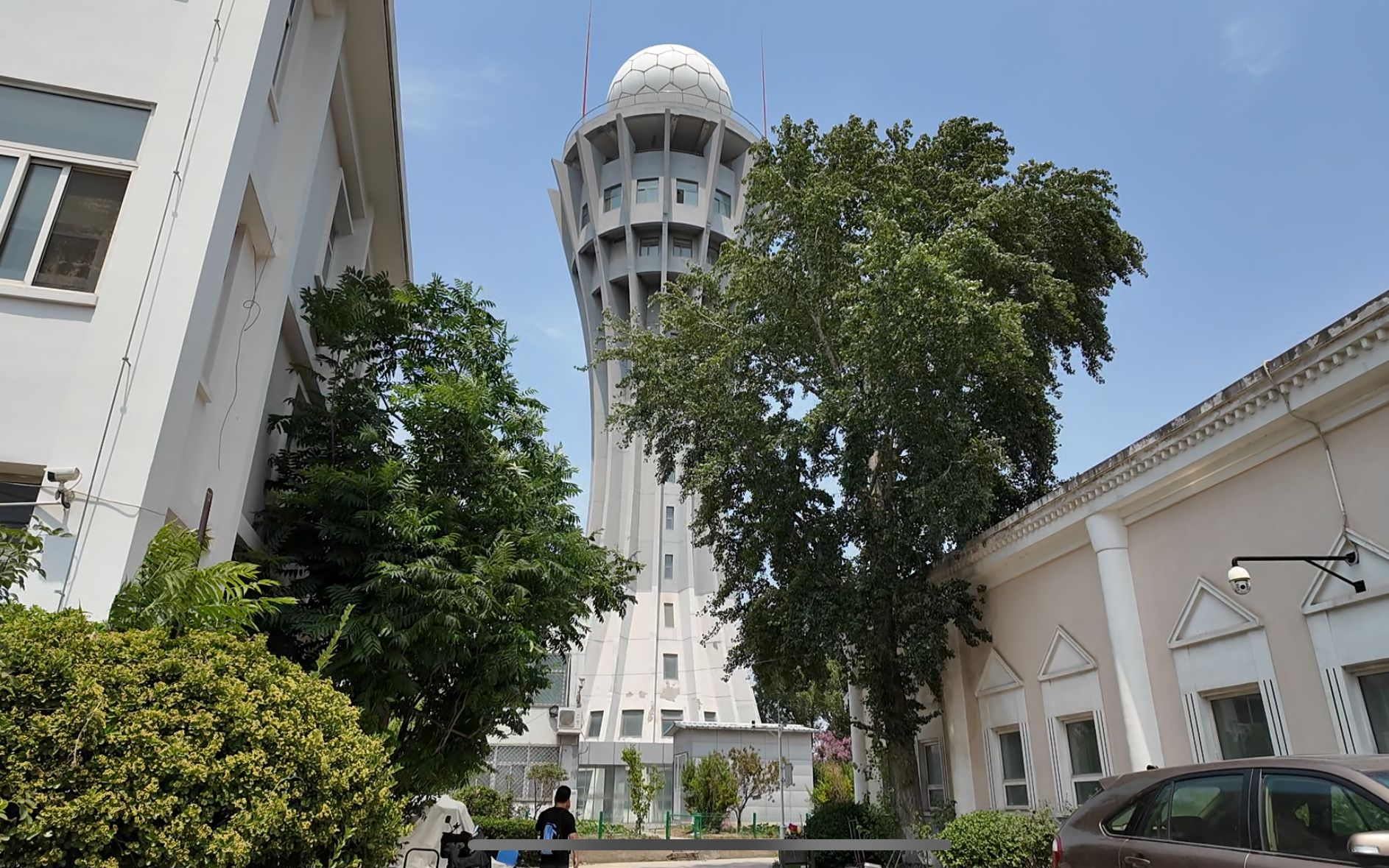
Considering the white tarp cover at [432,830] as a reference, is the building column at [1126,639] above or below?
above

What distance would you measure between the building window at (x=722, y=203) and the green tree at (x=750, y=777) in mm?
26594

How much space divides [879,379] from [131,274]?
10.6 metres

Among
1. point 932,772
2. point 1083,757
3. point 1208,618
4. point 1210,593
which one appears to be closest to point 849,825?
point 932,772

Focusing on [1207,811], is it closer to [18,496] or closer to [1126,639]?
[1126,639]

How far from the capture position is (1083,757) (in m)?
12.4

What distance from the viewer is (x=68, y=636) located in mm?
4387

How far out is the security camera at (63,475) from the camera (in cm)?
626

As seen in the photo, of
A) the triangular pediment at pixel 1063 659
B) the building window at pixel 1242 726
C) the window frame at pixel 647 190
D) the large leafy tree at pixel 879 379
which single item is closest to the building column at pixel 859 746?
the large leafy tree at pixel 879 379

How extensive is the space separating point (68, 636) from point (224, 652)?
83 cm

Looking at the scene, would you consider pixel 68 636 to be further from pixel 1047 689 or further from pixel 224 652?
pixel 1047 689

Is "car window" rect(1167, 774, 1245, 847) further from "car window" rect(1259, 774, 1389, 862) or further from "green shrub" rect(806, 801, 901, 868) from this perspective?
"green shrub" rect(806, 801, 901, 868)

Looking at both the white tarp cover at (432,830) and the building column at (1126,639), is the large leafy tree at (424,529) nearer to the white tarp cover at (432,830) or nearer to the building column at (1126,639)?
the white tarp cover at (432,830)

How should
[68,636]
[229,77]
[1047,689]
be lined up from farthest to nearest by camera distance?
[1047,689]
[229,77]
[68,636]

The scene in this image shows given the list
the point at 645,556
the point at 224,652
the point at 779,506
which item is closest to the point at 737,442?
the point at 779,506
